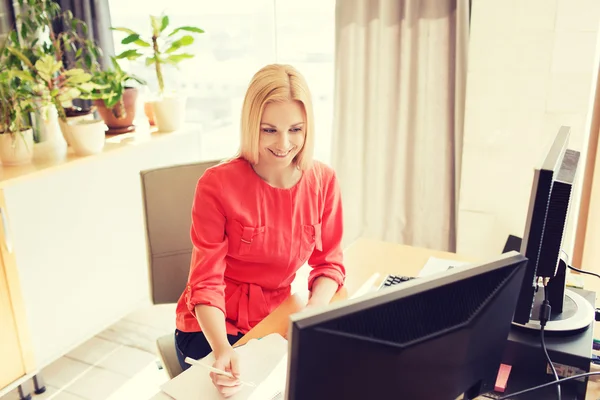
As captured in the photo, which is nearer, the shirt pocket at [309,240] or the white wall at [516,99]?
the shirt pocket at [309,240]

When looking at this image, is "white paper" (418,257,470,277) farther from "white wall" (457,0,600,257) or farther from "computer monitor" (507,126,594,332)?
"white wall" (457,0,600,257)

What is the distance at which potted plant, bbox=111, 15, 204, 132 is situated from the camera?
2.22 meters

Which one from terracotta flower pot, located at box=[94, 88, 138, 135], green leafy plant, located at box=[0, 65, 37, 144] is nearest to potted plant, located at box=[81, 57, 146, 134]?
terracotta flower pot, located at box=[94, 88, 138, 135]

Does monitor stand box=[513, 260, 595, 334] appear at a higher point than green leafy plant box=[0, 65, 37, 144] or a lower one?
lower

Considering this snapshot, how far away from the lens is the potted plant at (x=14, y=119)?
1.87 metres

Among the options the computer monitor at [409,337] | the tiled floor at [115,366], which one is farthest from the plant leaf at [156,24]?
the computer monitor at [409,337]

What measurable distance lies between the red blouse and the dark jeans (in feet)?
0.06

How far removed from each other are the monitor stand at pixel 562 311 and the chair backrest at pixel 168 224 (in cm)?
95

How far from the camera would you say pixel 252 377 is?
3.22 ft

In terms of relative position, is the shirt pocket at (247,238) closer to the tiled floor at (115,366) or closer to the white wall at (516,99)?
the tiled floor at (115,366)

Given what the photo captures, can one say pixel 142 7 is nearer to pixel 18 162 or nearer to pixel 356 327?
pixel 18 162

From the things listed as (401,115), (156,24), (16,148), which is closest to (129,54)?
(156,24)

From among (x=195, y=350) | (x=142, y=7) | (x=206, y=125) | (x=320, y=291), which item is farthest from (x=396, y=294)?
(x=142, y=7)

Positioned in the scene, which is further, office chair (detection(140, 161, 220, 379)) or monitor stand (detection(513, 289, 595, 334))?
office chair (detection(140, 161, 220, 379))
